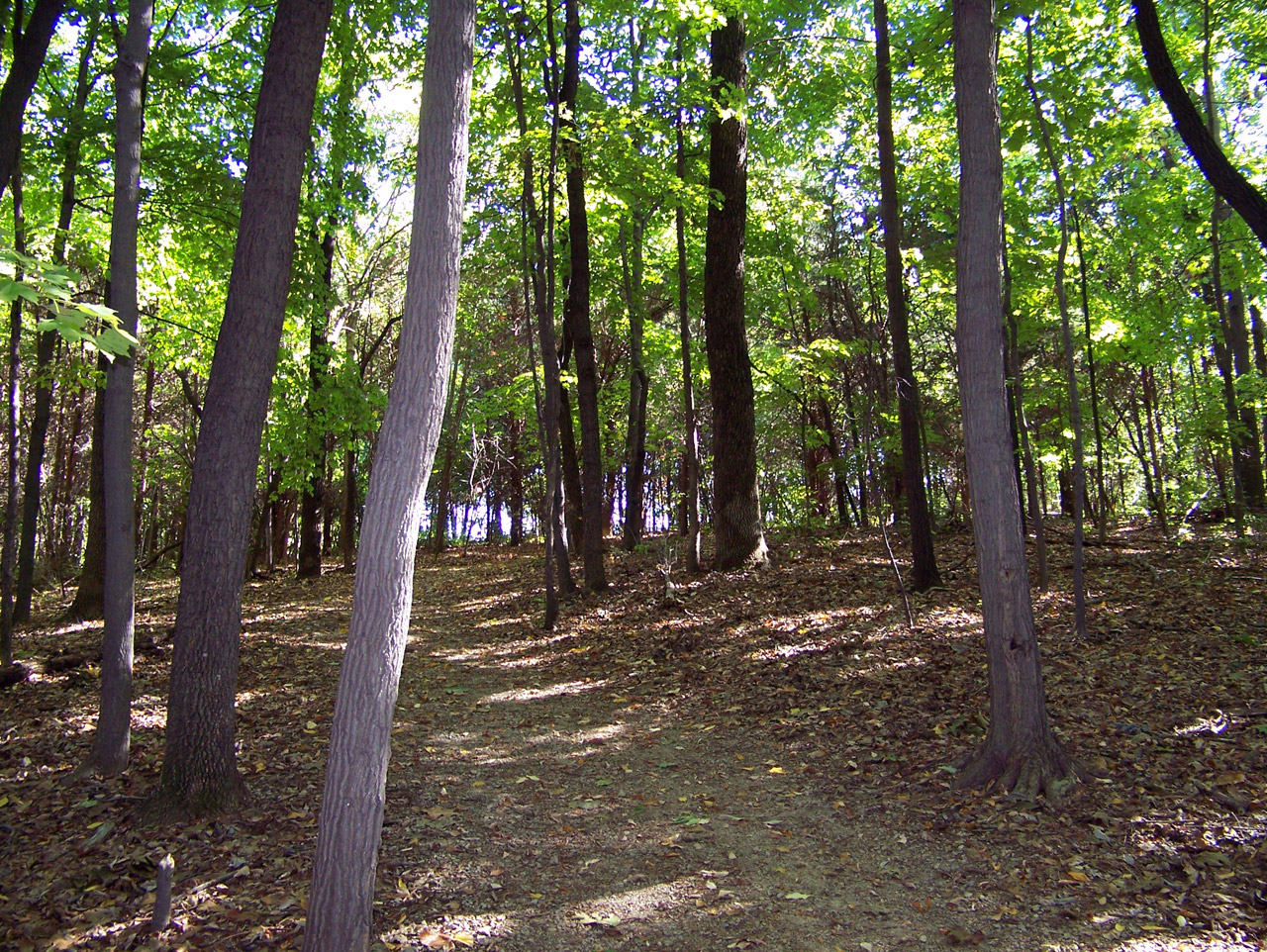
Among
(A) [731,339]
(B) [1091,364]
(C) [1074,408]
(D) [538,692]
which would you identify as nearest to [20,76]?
(D) [538,692]

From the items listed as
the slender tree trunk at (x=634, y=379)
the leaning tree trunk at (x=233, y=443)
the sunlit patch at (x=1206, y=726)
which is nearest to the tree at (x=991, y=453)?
the sunlit patch at (x=1206, y=726)

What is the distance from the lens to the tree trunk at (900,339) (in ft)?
29.6

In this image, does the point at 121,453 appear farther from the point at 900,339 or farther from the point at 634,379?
A: the point at 634,379

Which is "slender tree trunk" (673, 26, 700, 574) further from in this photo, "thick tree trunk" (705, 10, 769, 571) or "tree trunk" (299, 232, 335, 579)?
"tree trunk" (299, 232, 335, 579)

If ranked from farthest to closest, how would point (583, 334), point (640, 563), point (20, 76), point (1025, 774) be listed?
point (640, 563), point (583, 334), point (20, 76), point (1025, 774)

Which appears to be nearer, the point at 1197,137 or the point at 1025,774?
the point at 1025,774

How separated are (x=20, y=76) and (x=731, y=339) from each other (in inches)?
337

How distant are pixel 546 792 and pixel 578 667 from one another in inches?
132

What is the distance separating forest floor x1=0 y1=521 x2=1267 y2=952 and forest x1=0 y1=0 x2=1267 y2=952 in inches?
1.3

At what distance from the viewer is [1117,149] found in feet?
34.3

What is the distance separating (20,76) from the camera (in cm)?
604

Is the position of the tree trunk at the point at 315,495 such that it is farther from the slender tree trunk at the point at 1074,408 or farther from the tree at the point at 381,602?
the slender tree trunk at the point at 1074,408

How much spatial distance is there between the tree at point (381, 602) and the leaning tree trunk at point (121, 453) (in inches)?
115

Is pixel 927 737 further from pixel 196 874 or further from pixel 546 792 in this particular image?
pixel 196 874
